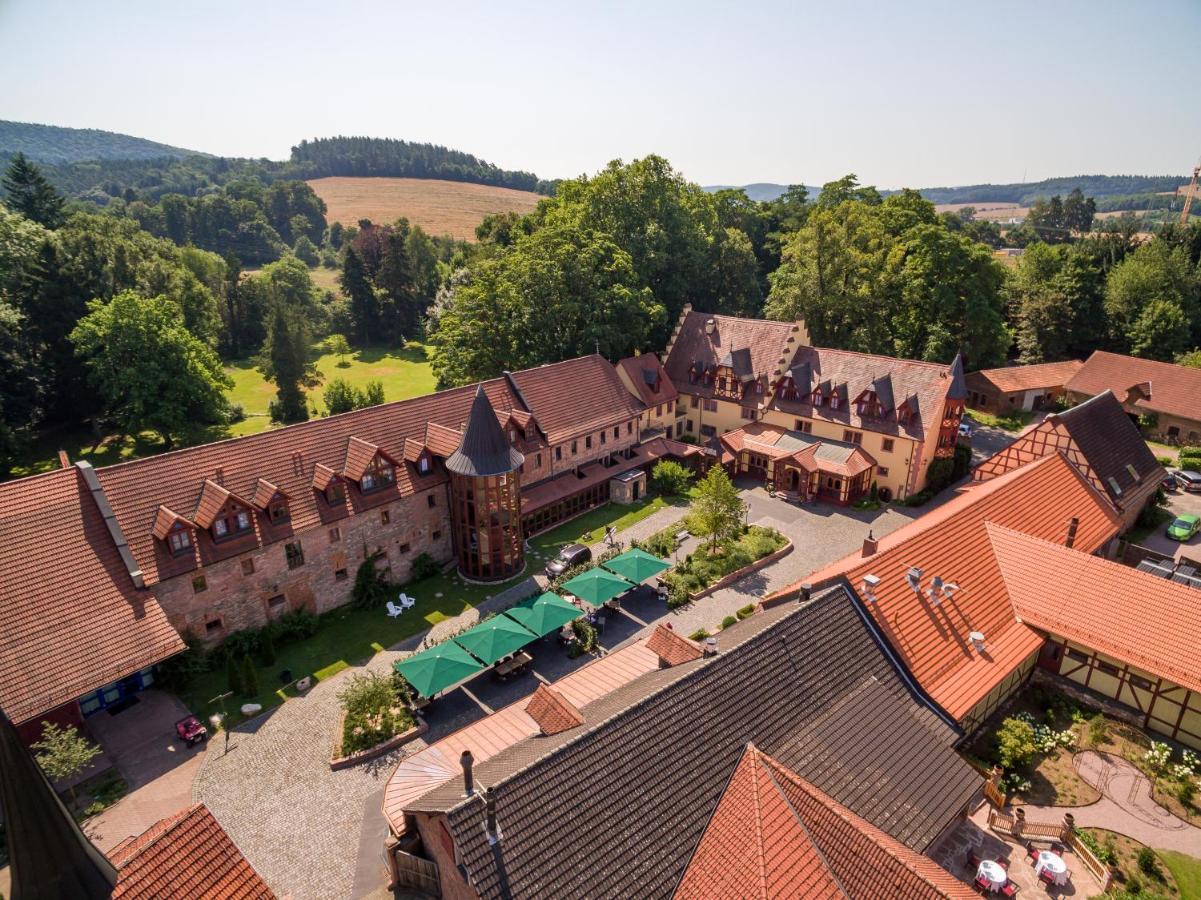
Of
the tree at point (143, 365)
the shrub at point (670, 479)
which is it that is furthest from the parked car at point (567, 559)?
the tree at point (143, 365)

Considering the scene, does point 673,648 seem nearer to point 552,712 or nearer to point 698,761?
point 552,712

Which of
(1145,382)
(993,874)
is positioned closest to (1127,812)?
(993,874)

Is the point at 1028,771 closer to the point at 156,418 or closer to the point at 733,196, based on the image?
the point at 156,418

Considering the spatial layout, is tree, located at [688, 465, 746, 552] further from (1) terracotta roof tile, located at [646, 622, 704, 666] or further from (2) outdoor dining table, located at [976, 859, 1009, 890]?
(2) outdoor dining table, located at [976, 859, 1009, 890]

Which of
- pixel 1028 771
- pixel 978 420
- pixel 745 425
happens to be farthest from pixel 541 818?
pixel 978 420

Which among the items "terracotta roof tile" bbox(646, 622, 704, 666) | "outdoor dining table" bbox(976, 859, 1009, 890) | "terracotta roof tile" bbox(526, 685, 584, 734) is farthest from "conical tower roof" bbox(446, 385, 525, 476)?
"outdoor dining table" bbox(976, 859, 1009, 890)

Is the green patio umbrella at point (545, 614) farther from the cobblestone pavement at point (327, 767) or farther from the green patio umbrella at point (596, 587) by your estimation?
the cobblestone pavement at point (327, 767)
